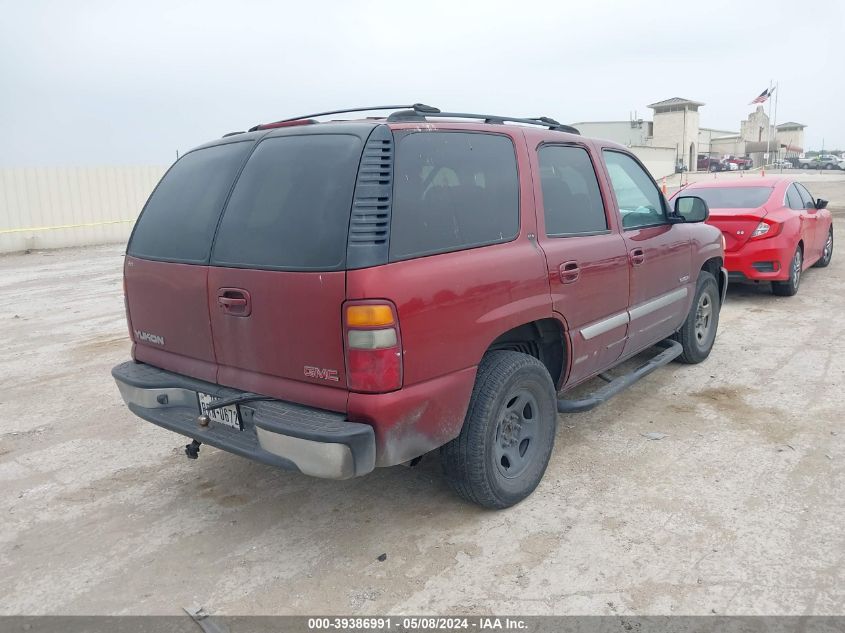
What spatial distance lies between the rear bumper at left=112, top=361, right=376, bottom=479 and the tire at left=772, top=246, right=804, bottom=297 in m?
7.59

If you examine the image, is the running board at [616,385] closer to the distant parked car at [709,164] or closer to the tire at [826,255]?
the tire at [826,255]

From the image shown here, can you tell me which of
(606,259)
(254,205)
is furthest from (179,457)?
(606,259)

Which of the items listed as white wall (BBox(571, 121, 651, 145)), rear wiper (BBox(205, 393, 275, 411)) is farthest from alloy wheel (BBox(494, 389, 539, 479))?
white wall (BBox(571, 121, 651, 145))

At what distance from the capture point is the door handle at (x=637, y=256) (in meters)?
4.50

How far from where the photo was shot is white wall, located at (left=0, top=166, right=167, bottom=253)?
60.6 ft

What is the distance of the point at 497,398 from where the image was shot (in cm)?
336

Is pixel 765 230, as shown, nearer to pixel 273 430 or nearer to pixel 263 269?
pixel 263 269

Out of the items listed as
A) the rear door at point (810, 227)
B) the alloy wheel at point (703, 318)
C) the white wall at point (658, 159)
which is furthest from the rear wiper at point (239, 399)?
the white wall at point (658, 159)

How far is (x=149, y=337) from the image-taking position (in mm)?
3740

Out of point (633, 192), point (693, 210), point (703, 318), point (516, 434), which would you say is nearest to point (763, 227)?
point (703, 318)

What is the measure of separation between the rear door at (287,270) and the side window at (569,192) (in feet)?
4.50

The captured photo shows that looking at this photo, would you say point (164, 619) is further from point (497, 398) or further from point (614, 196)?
point (614, 196)

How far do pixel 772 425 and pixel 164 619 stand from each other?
3.99 metres

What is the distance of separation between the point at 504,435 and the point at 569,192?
1560mm
